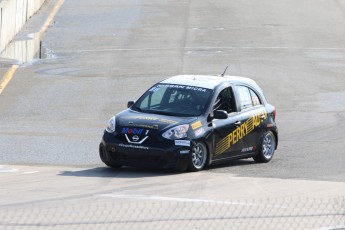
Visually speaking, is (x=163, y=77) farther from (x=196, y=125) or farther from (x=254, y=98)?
(x=196, y=125)

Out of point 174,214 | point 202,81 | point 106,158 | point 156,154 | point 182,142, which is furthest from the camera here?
point 202,81

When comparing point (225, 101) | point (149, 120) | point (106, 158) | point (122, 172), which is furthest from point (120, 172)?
point (225, 101)

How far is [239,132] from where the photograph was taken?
54.8 feet

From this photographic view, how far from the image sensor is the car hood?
50.5ft

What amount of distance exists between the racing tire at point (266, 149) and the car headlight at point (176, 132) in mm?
2318

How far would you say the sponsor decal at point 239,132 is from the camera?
1627 centimetres

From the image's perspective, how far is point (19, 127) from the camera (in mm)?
20703

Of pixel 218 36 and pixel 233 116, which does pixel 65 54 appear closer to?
pixel 218 36

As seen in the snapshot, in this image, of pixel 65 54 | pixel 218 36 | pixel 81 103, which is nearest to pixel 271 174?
pixel 81 103

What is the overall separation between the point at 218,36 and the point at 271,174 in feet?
62.6

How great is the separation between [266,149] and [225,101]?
1472 mm

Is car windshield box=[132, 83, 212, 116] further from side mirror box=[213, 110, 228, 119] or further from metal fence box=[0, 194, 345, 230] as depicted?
metal fence box=[0, 194, 345, 230]

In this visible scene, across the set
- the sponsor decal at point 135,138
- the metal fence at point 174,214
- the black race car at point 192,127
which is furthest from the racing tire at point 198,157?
the metal fence at point 174,214

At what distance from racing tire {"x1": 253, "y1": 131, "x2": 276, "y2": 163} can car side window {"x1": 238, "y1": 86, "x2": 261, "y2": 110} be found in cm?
60
